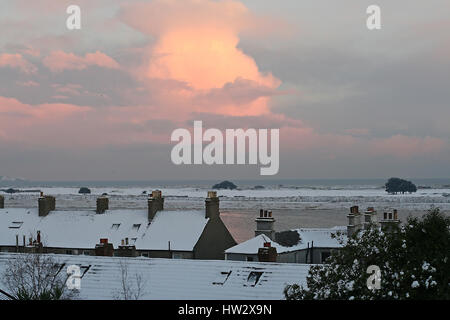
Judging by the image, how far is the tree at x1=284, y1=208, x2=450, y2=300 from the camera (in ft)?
59.3

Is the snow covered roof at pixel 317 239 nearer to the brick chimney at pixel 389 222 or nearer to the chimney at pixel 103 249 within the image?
the brick chimney at pixel 389 222

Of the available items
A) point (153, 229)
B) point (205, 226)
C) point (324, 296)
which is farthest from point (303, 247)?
point (324, 296)

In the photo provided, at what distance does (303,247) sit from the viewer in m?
43.8

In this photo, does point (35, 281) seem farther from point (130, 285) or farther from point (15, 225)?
point (15, 225)

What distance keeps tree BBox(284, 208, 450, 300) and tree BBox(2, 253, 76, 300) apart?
11133mm

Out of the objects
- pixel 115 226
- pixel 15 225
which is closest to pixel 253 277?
pixel 115 226

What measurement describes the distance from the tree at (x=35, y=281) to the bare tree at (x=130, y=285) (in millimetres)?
2294

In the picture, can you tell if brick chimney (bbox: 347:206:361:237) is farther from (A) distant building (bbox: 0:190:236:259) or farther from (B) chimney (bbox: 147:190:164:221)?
(B) chimney (bbox: 147:190:164:221)

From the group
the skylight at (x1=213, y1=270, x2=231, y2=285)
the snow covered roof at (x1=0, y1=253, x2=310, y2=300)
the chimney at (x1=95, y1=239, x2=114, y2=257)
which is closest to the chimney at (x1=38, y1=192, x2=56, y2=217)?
the chimney at (x1=95, y1=239, x2=114, y2=257)

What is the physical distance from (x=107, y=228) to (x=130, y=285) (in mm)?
23695

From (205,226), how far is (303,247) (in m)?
9.93
